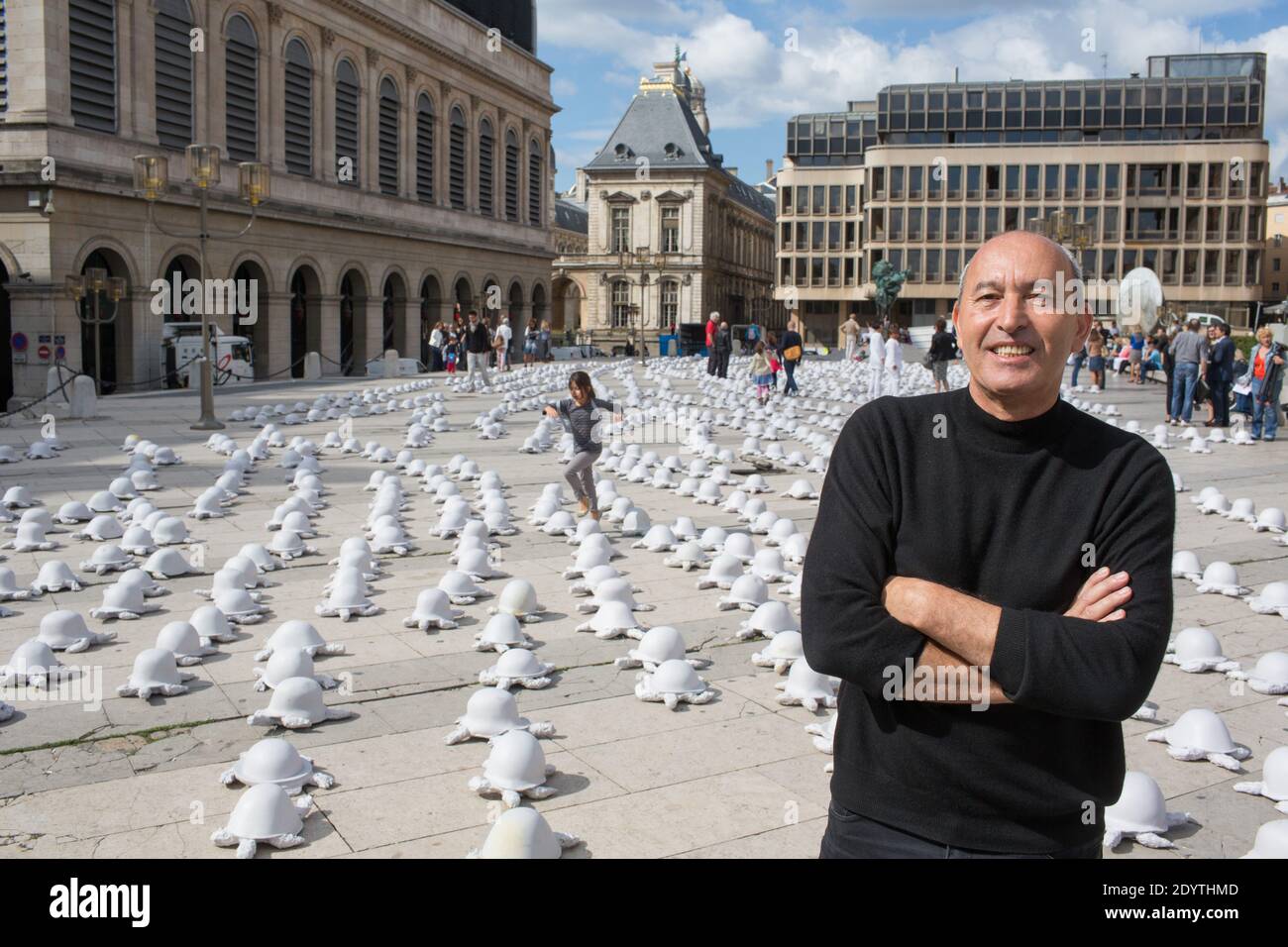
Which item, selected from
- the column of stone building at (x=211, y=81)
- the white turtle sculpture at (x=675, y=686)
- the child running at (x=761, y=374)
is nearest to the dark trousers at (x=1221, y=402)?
the child running at (x=761, y=374)

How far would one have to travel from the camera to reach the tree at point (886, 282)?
9394 centimetres

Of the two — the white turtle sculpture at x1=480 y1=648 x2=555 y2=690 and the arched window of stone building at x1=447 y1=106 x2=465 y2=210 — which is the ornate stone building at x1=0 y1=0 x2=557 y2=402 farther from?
the white turtle sculpture at x1=480 y1=648 x2=555 y2=690

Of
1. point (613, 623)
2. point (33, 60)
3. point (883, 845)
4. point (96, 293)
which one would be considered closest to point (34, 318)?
point (96, 293)

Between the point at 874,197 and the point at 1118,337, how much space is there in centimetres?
4887

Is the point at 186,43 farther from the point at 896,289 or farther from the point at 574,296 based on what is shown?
the point at 574,296

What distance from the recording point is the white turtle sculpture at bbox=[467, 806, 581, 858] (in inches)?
161

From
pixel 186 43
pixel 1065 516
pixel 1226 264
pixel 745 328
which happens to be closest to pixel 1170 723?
pixel 1065 516

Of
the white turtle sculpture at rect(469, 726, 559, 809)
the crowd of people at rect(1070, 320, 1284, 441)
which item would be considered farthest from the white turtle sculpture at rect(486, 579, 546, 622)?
the crowd of people at rect(1070, 320, 1284, 441)

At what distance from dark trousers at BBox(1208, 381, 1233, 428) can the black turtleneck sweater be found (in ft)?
71.7

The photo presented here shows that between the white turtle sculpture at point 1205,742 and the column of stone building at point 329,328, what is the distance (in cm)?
4275

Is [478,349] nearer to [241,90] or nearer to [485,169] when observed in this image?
[241,90]

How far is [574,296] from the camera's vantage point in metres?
117

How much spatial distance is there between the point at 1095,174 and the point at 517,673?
9943 centimetres

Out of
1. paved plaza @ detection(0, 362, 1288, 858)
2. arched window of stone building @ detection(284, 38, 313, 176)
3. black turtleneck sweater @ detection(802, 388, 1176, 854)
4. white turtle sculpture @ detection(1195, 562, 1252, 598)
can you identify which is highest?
arched window of stone building @ detection(284, 38, 313, 176)
